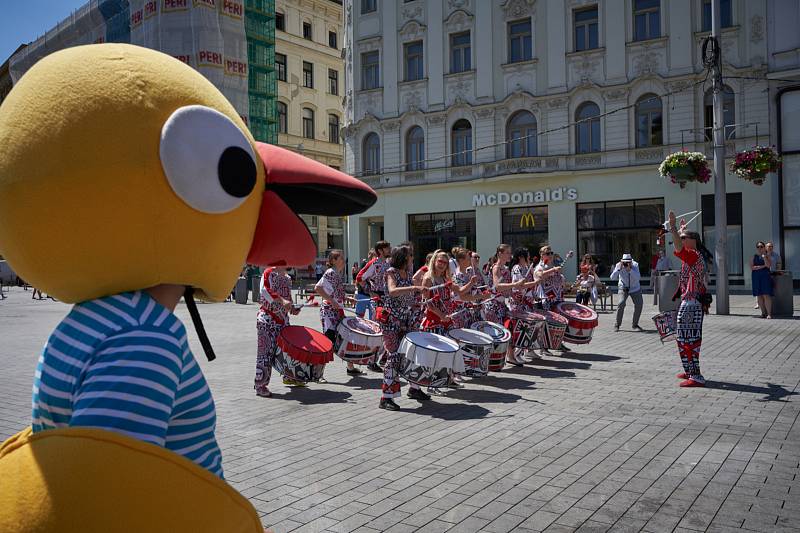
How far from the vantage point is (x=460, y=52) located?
102ft

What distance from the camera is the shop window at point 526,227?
29406 mm

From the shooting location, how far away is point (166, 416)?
5.31ft

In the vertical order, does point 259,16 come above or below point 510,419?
above

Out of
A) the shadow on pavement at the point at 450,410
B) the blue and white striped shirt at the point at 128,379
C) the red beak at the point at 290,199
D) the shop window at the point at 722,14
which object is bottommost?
the shadow on pavement at the point at 450,410

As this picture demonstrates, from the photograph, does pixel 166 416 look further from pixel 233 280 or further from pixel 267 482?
pixel 267 482

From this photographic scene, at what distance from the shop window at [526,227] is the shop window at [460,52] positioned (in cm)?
702

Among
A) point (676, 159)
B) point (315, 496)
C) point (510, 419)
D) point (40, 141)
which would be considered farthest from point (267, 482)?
point (676, 159)

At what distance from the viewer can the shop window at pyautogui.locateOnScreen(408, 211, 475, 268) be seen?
3134 centimetres

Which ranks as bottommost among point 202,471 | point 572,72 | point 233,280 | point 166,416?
point 202,471

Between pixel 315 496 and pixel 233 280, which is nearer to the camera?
pixel 233 280

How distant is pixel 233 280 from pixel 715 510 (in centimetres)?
398

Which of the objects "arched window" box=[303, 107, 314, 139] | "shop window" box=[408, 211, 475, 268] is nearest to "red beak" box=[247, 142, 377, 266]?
"shop window" box=[408, 211, 475, 268]

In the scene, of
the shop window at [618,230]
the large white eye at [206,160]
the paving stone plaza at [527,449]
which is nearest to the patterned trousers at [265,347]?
the paving stone plaza at [527,449]

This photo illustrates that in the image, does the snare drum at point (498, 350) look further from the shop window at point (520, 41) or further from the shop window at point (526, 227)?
the shop window at point (520, 41)
